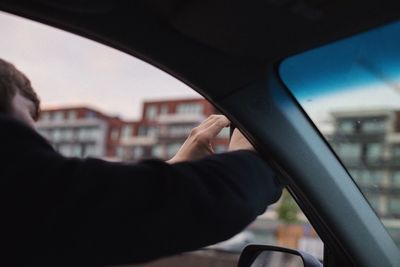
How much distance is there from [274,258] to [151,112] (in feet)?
202

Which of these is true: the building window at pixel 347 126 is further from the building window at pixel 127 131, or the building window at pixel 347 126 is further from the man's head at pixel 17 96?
the building window at pixel 127 131

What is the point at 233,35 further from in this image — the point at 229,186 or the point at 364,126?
the point at 364,126

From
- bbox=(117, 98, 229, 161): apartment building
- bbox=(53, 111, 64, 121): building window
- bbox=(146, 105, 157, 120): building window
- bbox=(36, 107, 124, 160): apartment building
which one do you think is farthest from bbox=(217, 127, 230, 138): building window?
bbox=(146, 105, 157, 120): building window

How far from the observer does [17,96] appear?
4.04ft

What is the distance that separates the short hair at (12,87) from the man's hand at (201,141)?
38 centimetres

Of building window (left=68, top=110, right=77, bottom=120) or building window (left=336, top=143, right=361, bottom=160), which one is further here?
building window (left=68, top=110, right=77, bottom=120)

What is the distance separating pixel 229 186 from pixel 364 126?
2.82 feet

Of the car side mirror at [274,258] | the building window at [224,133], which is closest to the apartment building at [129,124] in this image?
the car side mirror at [274,258]

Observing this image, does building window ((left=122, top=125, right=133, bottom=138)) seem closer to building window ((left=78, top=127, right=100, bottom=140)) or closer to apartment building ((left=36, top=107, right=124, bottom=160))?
apartment building ((left=36, top=107, right=124, bottom=160))

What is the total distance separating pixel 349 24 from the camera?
135cm

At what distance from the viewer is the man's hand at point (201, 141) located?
56.1 inches

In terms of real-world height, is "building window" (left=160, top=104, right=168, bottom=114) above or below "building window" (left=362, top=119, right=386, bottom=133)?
below

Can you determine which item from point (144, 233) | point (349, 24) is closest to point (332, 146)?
point (349, 24)

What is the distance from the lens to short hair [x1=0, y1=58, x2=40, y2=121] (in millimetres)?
1192
